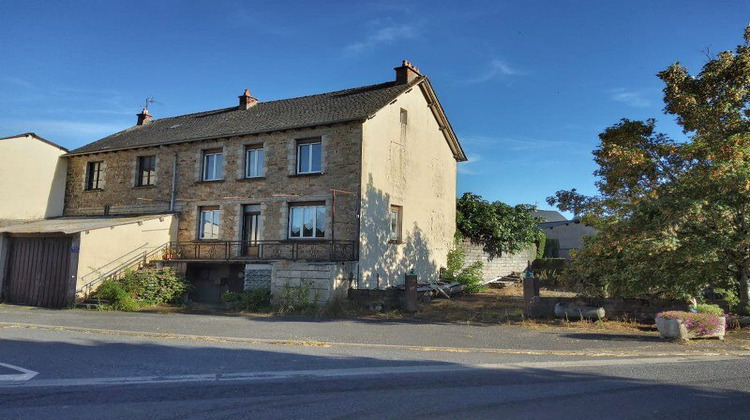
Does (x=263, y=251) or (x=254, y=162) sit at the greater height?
(x=254, y=162)

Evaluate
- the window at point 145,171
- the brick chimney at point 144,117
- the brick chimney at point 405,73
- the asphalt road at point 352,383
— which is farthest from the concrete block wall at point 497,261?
the brick chimney at point 144,117

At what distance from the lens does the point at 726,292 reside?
12430 millimetres

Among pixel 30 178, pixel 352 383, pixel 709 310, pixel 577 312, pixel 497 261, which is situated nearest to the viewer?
pixel 352 383

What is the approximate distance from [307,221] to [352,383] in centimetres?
1232

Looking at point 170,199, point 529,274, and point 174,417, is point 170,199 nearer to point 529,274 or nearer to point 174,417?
point 529,274

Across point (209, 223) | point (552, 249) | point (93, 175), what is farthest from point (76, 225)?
point (552, 249)

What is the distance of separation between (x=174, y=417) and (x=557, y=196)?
1197 cm

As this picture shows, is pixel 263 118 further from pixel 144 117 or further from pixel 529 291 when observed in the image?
pixel 529 291

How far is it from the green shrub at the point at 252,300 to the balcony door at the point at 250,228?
2.91 meters

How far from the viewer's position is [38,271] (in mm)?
18375

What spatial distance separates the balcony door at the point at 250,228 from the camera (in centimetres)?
1958

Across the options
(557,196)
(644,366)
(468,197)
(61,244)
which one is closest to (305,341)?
(644,366)

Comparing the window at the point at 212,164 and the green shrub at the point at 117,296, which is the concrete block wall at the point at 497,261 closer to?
the window at the point at 212,164

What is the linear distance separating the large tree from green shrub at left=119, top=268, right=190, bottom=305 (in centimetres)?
1296
